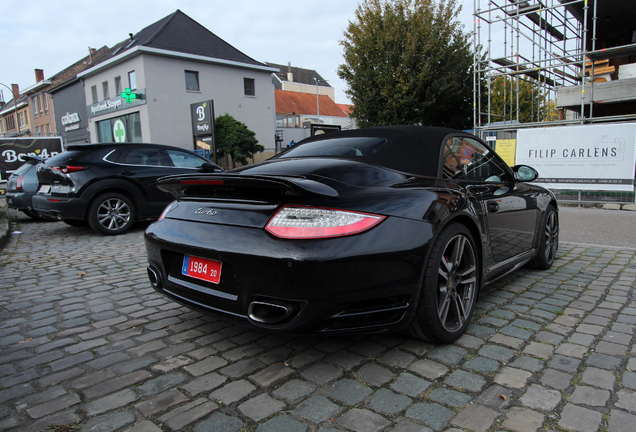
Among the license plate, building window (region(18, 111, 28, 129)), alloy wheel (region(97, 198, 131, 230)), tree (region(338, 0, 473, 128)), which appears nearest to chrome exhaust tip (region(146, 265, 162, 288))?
the license plate

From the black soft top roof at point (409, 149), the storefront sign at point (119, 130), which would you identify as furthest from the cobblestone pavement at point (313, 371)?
the storefront sign at point (119, 130)

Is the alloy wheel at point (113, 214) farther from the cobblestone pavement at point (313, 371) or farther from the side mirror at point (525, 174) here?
the side mirror at point (525, 174)

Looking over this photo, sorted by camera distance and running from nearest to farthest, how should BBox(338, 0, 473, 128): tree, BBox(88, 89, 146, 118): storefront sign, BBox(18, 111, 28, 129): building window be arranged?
1. BBox(338, 0, 473, 128): tree
2. BBox(88, 89, 146, 118): storefront sign
3. BBox(18, 111, 28, 129): building window

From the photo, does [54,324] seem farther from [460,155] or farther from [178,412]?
[460,155]

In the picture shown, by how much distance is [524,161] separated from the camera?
10406 mm

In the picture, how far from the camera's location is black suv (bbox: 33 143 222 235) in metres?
6.74

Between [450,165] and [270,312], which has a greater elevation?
[450,165]

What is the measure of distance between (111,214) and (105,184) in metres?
0.52

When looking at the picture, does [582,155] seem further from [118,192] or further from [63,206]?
[63,206]

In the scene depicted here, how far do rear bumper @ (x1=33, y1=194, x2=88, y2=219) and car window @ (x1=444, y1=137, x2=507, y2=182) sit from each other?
5.87m

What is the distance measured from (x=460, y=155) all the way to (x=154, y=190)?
573cm

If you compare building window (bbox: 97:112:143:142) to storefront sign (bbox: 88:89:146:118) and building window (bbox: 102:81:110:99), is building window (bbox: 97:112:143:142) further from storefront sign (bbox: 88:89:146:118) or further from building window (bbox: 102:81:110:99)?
building window (bbox: 102:81:110:99)

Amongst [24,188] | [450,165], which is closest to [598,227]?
[450,165]

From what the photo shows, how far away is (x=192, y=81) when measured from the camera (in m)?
29.2
